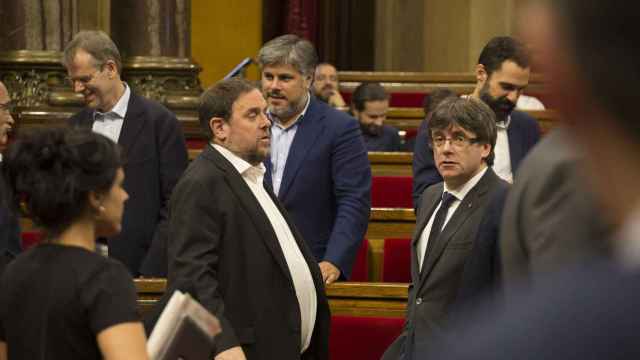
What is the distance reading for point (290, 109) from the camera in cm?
504

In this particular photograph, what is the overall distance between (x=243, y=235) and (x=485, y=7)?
32.2ft

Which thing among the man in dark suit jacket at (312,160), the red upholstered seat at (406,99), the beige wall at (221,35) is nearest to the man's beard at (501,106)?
the man in dark suit jacket at (312,160)

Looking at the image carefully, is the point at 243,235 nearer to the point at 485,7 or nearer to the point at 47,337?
the point at 47,337

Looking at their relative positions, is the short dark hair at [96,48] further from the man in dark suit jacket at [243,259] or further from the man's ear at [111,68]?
the man in dark suit jacket at [243,259]

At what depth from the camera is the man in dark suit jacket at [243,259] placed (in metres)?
4.00

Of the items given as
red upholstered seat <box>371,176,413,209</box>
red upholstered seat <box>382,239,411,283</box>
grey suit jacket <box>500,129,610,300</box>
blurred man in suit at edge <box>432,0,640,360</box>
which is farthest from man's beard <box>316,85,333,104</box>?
blurred man in suit at edge <box>432,0,640,360</box>

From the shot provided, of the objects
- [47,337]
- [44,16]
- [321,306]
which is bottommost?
[321,306]

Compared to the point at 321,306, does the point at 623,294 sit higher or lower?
higher

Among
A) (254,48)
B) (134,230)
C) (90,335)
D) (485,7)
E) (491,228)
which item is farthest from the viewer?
(485,7)

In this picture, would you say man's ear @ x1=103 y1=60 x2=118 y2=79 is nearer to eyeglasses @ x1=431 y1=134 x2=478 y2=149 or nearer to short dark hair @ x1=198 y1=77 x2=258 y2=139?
short dark hair @ x1=198 y1=77 x2=258 y2=139

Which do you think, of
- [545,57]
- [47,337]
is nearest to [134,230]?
[47,337]

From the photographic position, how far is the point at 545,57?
0.76m

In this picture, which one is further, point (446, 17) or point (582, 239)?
point (446, 17)

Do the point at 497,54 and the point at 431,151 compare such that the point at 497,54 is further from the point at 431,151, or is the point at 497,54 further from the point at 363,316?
the point at 363,316
